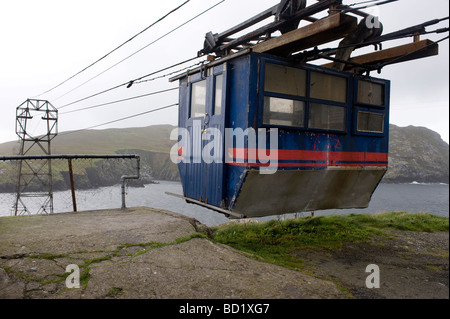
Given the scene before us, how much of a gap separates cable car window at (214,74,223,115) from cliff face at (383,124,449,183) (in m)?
121

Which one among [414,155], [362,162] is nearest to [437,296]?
[362,162]

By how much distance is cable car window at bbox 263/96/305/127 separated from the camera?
5707 millimetres

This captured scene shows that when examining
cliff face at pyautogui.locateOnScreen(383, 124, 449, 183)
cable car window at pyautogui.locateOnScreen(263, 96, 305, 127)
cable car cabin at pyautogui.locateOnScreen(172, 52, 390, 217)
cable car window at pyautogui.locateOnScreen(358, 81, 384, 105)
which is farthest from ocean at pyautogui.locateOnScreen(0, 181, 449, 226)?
cable car window at pyautogui.locateOnScreen(358, 81, 384, 105)

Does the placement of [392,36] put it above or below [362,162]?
above

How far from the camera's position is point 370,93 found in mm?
7031

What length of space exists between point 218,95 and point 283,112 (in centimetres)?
138

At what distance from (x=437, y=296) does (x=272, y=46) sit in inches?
177

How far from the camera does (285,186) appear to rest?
20.3 ft
